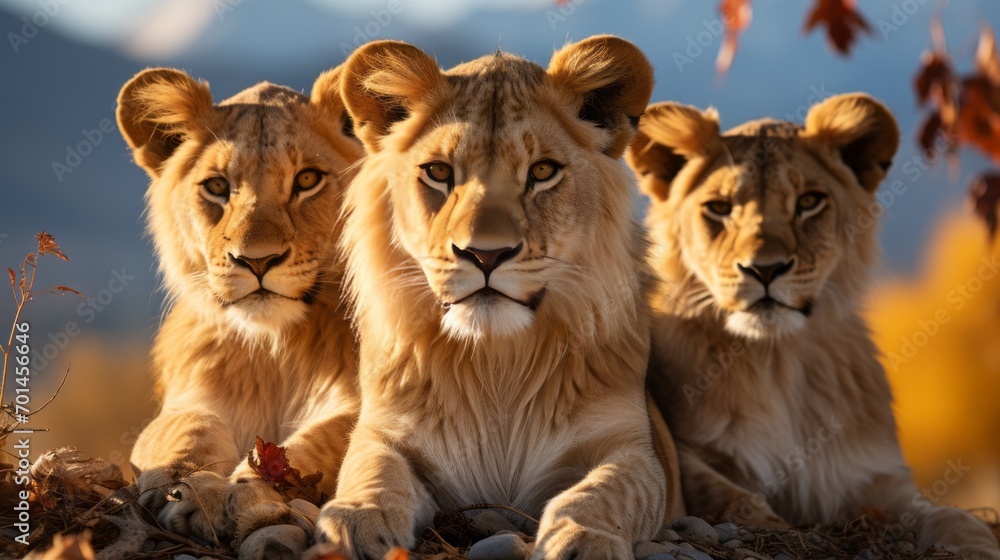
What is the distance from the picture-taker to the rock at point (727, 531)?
394 cm

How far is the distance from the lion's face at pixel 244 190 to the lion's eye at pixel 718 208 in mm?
1656

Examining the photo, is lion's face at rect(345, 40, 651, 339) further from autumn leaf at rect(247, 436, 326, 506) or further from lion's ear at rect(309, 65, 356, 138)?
autumn leaf at rect(247, 436, 326, 506)

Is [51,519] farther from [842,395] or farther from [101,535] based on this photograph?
[842,395]

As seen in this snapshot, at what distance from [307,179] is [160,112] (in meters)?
0.85

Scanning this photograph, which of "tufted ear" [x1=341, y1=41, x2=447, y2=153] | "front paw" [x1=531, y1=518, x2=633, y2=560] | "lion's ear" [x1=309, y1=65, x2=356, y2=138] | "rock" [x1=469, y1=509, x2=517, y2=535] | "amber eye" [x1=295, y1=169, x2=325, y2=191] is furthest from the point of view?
"lion's ear" [x1=309, y1=65, x2=356, y2=138]

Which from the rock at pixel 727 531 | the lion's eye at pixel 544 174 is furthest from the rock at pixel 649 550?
the lion's eye at pixel 544 174

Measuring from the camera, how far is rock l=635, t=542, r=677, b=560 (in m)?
3.39

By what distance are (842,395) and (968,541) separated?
3.38 ft

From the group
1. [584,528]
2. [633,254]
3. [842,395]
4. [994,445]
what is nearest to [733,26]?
[584,528]

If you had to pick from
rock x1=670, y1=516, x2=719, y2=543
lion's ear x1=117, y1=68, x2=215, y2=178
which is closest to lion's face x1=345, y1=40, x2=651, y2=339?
lion's ear x1=117, y1=68, x2=215, y2=178

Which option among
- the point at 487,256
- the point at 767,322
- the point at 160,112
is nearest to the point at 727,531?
the point at 767,322

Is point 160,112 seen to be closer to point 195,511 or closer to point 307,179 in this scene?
point 307,179

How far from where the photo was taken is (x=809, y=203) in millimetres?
4988
